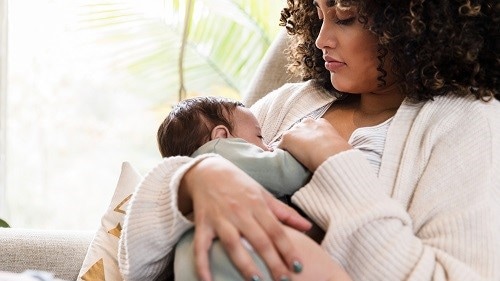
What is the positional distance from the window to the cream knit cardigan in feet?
4.90

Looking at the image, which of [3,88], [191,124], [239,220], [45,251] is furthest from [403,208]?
[3,88]

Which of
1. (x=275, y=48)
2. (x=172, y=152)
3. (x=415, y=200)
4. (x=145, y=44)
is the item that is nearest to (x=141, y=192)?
(x=172, y=152)

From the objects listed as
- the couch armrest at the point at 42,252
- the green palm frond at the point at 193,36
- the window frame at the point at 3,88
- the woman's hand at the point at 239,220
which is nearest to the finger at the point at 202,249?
the woman's hand at the point at 239,220

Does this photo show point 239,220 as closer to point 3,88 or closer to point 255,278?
point 255,278

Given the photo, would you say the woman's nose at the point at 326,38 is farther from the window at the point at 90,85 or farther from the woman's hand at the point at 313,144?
the window at the point at 90,85

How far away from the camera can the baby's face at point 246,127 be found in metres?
1.57

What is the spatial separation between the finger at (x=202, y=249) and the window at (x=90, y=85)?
5.55 ft

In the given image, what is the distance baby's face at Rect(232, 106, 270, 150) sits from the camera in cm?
157

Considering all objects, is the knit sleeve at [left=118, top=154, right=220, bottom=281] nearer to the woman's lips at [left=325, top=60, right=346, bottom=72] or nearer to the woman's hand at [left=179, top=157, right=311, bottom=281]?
the woman's hand at [left=179, top=157, right=311, bottom=281]

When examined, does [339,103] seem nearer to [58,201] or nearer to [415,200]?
[415,200]

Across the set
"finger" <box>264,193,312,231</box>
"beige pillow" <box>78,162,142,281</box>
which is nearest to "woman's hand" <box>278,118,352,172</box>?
"finger" <box>264,193,312,231</box>

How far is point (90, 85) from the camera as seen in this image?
3.43 meters

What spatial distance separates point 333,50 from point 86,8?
1.52 m

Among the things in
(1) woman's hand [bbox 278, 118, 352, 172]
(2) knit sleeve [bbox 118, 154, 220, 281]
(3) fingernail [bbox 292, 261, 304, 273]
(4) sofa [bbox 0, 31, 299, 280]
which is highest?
(1) woman's hand [bbox 278, 118, 352, 172]
